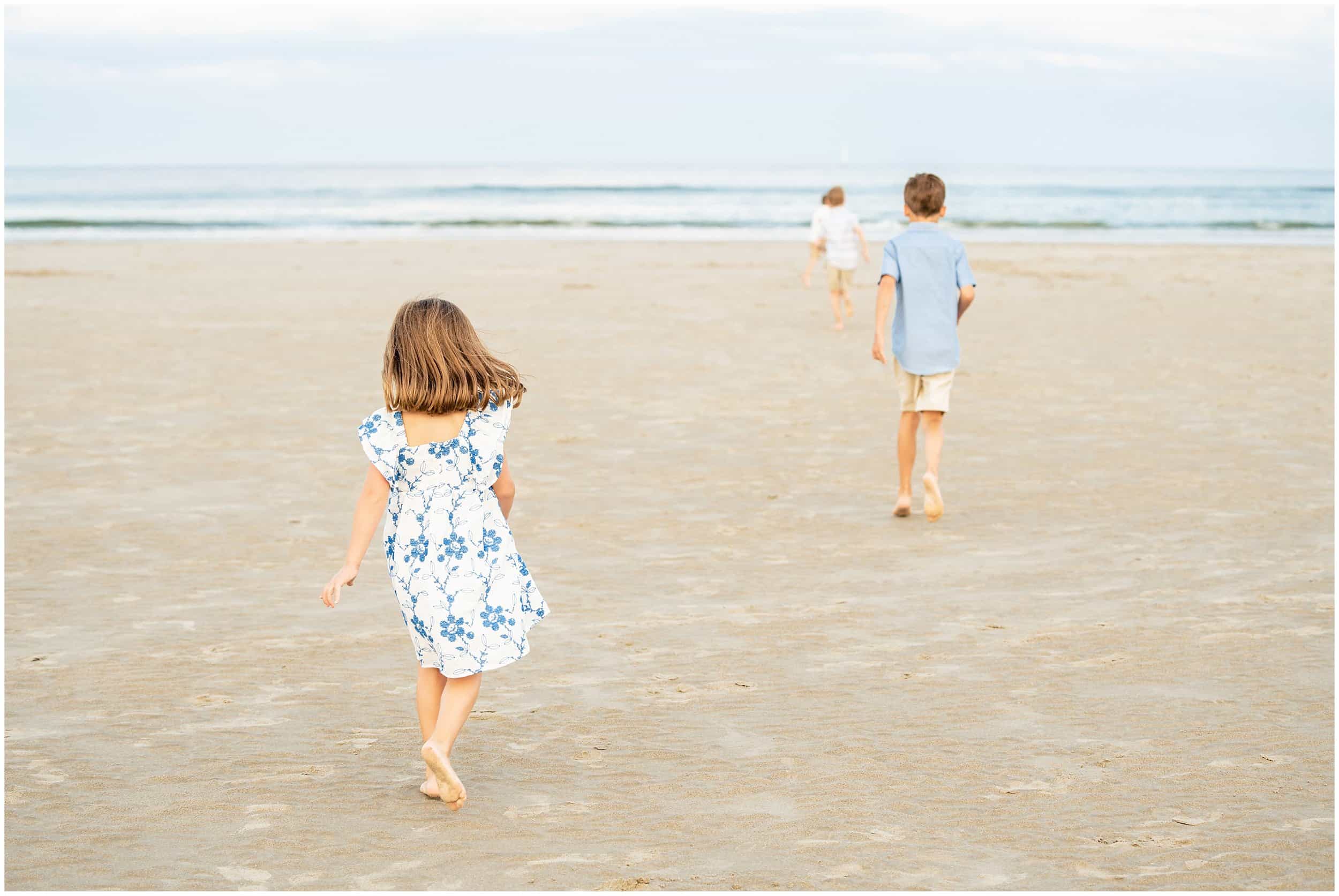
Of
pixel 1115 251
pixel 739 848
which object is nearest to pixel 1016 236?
pixel 1115 251

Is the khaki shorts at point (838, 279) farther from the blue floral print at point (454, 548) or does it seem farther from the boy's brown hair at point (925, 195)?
the blue floral print at point (454, 548)

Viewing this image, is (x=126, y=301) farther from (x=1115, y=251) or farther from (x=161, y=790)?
(x=1115, y=251)

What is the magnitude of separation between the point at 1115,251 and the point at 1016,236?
940 cm

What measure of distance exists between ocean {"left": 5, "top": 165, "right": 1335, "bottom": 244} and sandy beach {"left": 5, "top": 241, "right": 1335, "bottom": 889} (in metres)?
27.1

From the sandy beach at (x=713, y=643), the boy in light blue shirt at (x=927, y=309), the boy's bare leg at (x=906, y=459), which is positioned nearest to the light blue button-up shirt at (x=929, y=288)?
the boy in light blue shirt at (x=927, y=309)

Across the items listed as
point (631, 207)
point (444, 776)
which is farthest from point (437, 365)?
point (631, 207)

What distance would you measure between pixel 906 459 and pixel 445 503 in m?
4.10

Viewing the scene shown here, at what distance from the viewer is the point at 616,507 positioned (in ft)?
25.5

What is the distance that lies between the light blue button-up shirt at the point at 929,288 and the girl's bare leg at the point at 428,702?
404 cm

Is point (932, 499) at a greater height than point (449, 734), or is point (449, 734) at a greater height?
point (449, 734)

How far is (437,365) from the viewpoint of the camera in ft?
12.7

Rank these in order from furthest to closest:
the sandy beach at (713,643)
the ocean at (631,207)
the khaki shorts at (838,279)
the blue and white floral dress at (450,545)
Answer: the ocean at (631,207)
the khaki shorts at (838,279)
the blue and white floral dress at (450,545)
the sandy beach at (713,643)

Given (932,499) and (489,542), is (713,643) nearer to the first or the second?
(489,542)

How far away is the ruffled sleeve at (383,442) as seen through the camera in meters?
3.91
